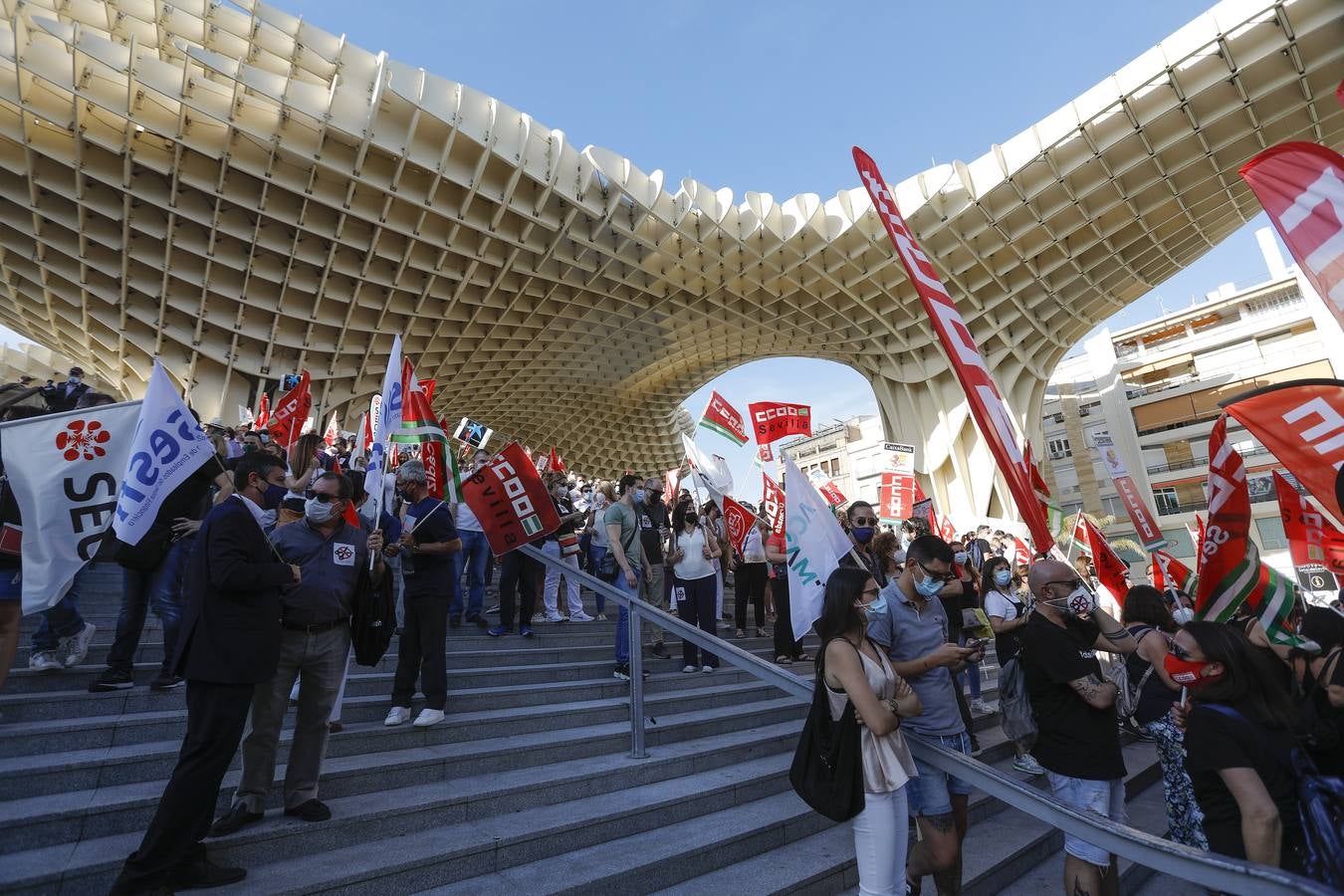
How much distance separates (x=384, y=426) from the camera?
4.77 meters

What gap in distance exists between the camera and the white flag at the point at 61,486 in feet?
9.68

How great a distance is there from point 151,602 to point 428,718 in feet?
6.56

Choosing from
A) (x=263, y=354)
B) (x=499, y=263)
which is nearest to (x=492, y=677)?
(x=499, y=263)

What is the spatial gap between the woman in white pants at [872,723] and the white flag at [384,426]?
3.06m

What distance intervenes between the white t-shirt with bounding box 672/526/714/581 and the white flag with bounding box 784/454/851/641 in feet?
8.86

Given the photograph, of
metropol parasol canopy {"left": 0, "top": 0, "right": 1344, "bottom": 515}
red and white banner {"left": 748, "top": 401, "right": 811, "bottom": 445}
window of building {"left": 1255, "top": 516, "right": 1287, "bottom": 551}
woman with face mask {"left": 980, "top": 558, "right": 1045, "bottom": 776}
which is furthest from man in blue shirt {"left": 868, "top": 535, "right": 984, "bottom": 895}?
window of building {"left": 1255, "top": 516, "right": 1287, "bottom": 551}

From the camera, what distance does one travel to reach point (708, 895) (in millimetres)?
3047

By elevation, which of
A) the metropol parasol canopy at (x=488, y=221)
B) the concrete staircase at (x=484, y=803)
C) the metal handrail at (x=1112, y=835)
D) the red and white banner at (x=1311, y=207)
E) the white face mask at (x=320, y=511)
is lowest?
the concrete staircase at (x=484, y=803)

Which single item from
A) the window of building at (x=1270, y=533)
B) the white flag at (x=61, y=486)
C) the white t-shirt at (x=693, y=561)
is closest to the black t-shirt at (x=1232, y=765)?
the white t-shirt at (x=693, y=561)

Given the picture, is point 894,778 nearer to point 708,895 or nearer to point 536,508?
point 708,895

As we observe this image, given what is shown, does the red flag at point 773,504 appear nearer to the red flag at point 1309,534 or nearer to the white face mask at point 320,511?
the red flag at point 1309,534

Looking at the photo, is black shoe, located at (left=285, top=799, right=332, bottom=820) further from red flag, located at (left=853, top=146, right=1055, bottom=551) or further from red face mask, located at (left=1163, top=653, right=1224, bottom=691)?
red face mask, located at (left=1163, top=653, right=1224, bottom=691)

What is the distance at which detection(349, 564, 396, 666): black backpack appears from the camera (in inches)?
142

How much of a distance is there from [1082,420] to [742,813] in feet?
160
